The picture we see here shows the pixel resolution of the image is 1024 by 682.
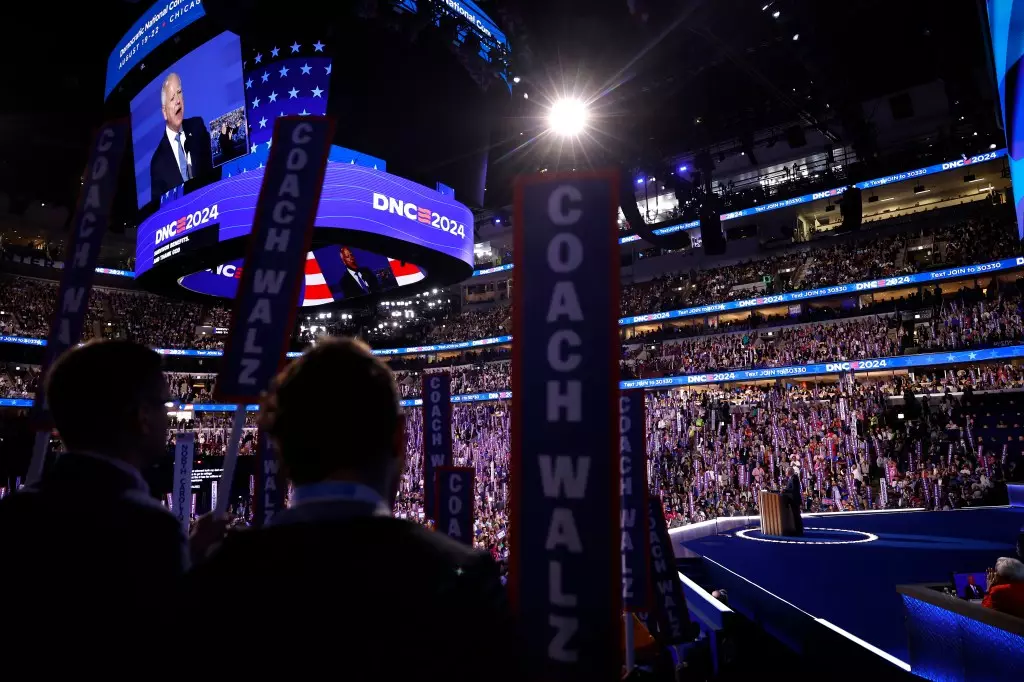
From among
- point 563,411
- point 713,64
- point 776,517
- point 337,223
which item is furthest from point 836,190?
point 563,411

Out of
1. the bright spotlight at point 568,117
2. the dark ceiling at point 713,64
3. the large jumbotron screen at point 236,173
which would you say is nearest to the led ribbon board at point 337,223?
the large jumbotron screen at point 236,173

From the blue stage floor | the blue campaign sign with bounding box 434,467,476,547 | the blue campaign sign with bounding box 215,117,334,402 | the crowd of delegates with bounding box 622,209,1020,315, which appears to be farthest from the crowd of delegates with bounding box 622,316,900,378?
the blue campaign sign with bounding box 215,117,334,402

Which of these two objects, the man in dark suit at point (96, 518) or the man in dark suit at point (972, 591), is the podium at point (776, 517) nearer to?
the man in dark suit at point (972, 591)

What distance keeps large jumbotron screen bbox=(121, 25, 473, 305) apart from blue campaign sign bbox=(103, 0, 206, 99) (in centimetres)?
47

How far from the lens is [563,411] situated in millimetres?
2105

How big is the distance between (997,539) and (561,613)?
13870 millimetres

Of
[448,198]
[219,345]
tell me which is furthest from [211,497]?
[448,198]

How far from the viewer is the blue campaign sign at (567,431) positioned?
198 cm

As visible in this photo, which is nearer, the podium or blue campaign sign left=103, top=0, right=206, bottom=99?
blue campaign sign left=103, top=0, right=206, bottom=99

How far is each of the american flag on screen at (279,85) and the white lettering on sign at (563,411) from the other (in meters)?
9.23

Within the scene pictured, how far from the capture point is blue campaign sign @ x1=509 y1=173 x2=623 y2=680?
1.98 m

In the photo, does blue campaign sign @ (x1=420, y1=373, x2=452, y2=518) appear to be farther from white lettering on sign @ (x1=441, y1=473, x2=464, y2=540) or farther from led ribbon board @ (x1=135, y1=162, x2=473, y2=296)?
led ribbon board @ (x1=135, y1=162, x2=473, y2=296)

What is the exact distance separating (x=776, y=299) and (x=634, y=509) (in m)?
30.2

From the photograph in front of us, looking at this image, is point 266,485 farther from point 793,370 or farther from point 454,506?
point 793,370
